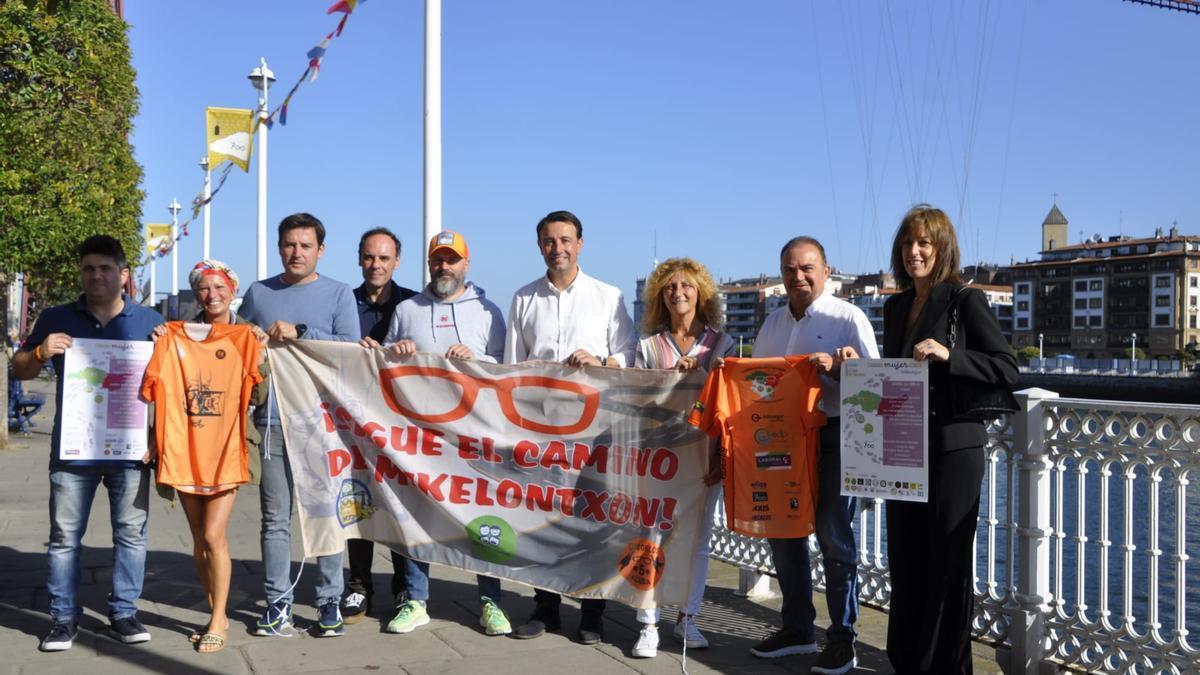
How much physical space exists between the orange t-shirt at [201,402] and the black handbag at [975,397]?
11.0 feet

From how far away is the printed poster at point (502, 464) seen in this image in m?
5.52

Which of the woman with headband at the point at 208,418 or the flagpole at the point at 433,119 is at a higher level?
the flagpole at the point at 433,119

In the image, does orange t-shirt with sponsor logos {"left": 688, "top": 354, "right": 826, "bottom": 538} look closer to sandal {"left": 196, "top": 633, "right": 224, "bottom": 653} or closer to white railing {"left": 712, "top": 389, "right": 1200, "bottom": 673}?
white railing {"left": 712, "top": 389, "right": 1200, "bottom": 673}

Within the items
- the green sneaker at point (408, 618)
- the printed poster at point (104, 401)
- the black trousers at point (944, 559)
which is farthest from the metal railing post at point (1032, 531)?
the printed poster at point (104, 401)

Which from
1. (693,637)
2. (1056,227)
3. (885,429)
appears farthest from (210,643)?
(1056,227)

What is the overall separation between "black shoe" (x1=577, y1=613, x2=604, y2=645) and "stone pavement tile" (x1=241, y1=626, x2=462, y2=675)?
2.18ft

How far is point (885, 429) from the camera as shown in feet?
15.5

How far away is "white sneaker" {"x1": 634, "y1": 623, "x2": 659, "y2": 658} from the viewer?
5.33 metres

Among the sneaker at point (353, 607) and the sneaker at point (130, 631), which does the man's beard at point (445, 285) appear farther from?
the sneaker at point (130, 631)

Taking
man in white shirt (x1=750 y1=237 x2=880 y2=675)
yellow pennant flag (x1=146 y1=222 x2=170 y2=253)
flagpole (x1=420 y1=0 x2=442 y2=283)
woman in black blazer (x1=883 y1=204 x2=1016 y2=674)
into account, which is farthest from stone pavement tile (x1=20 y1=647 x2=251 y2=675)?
yellow pennant flag (x1=146 y1=222 x2=170 y2=253)

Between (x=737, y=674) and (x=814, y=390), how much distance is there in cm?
137

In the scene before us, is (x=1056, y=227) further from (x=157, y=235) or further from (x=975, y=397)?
(x=975, y=397)

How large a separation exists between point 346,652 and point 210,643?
663 millimetres

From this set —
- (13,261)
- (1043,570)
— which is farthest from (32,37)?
(1043,570)
